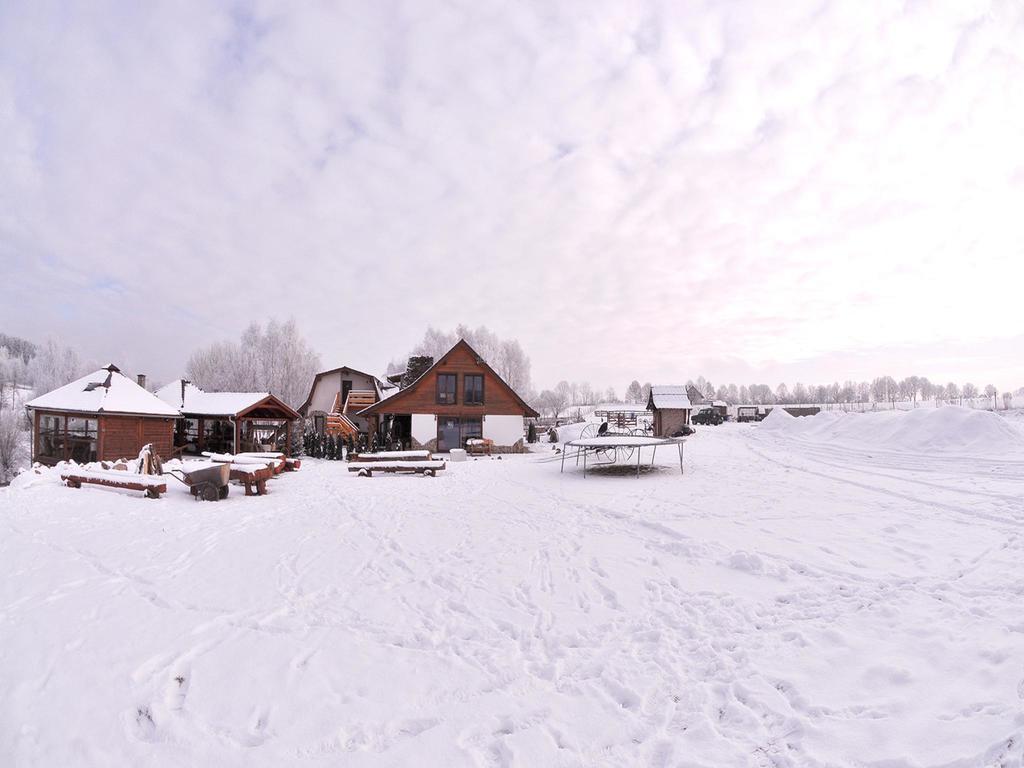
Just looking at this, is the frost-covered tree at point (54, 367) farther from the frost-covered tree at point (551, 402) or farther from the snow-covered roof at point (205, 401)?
the frost-covered tree at point (551, 402)

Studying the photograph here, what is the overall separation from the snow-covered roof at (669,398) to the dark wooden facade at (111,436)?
3815 centimetres

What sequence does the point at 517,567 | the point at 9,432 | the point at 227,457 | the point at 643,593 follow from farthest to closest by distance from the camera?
the point at 9,432 → the point at 227,457 → the point at 517,567 → the point at 643,593

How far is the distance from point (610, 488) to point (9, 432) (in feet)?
149

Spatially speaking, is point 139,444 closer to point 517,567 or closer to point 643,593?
point 517,567

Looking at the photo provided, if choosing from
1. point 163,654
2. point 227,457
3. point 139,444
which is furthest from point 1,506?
point 163,654

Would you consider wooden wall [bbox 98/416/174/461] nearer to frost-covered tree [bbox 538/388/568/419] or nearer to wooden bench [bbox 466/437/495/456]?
wooden bench [bbox 466/437/495/456]

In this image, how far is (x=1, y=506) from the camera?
1341 cm

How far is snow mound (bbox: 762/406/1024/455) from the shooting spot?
22250 millimetres

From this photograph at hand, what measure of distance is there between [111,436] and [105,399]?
172 cm

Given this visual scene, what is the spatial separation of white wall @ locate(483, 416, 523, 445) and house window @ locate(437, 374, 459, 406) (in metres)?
2.57

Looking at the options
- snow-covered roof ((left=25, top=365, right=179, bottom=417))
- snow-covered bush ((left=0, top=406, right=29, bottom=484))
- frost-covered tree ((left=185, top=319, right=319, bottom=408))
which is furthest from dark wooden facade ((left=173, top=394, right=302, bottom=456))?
frost-covered tree ((left=185, top=319, right=319, bottom=408))

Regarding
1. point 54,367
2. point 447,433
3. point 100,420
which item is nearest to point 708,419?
point 447,433

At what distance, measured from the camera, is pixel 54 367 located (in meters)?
77.1

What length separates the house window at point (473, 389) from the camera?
104 ft
